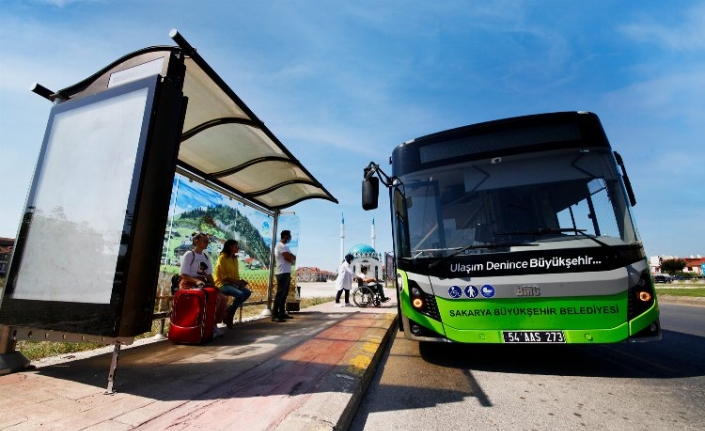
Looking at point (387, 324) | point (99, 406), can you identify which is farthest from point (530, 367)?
point (99, 406)

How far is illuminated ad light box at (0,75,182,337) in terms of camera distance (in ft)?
8.29

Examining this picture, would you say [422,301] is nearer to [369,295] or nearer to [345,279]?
Answer: [369,295]

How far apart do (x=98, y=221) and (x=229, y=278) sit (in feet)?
11.3

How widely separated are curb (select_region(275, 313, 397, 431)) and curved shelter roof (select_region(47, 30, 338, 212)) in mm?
2888

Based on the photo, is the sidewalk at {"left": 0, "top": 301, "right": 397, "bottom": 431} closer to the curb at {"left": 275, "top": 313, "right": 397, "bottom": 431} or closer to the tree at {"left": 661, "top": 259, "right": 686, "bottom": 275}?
the curb at {"left": 275, "top": 313, "right": 397, "bottom": 431}

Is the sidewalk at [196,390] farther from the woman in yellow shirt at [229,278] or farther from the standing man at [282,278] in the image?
the standing man at [282,278]

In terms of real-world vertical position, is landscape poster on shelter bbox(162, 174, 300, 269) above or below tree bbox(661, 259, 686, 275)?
below

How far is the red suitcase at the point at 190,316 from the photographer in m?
4.31

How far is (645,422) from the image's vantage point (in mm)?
2430

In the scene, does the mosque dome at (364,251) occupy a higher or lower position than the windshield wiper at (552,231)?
higher

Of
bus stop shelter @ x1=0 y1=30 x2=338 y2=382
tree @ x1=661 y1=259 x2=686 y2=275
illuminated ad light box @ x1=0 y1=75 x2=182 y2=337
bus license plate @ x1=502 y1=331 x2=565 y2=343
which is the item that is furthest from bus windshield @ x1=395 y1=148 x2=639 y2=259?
tree @ x1=661 y1=259 x2=686 y2=275

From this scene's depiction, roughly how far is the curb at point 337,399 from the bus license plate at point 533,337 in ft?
4.77

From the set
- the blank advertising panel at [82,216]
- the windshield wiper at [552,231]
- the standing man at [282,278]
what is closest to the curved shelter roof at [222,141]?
the blank advertising panel at [82,216]

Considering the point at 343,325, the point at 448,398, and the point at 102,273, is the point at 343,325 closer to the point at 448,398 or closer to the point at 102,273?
the point at 448,398
